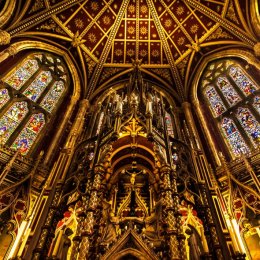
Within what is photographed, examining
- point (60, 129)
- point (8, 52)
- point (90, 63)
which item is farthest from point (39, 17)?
point (60, 129)

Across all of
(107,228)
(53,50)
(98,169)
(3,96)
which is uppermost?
(53,50)

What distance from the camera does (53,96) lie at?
11.9 m

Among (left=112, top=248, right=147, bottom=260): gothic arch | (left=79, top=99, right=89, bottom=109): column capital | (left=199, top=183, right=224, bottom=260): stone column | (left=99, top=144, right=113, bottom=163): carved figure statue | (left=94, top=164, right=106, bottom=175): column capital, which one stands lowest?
(left=112, top=248, right=147, bottom=260): gothic arch

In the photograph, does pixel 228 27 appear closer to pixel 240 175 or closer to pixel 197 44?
pixel 197 44

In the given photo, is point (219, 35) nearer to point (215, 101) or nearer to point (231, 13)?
point (231, 13)

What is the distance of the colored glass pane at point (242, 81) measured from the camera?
10.3m

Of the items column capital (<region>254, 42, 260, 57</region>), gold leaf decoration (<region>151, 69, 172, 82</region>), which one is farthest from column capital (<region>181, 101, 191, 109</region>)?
column capital (<region>254, 42, 260, 57</region>)

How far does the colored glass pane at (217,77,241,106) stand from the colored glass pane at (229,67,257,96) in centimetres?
35

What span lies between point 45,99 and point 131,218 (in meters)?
7.83

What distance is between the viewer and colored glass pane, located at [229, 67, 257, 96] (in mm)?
10344

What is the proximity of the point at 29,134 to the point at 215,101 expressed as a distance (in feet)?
29.0

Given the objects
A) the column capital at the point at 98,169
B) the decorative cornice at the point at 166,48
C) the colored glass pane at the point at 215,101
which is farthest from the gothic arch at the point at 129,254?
the decorative cornice at the point at 166,48

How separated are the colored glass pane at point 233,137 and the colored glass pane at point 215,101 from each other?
0.66 meters

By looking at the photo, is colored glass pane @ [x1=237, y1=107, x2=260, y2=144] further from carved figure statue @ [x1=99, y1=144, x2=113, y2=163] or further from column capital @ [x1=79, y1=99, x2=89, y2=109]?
column capital @ [x1=79, y1=99, x2=89, y2=109]
